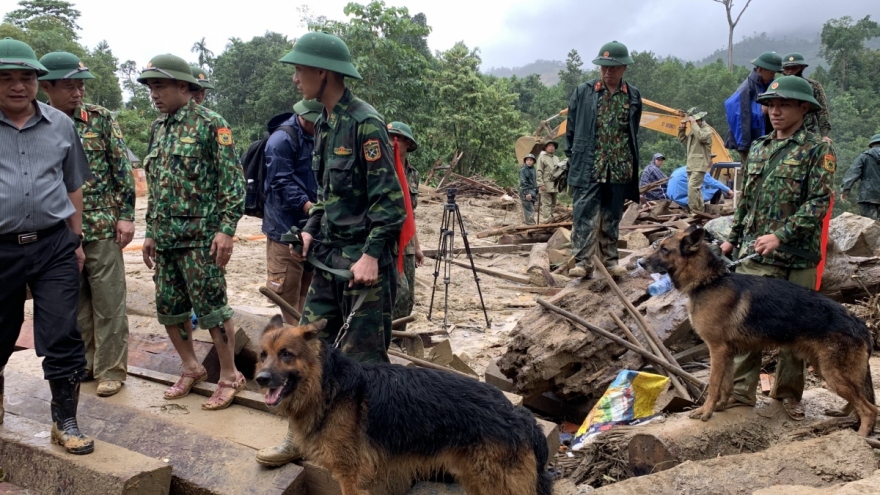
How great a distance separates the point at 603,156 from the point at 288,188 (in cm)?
320

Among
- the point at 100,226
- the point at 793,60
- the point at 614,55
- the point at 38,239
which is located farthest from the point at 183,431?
the point at 793,60

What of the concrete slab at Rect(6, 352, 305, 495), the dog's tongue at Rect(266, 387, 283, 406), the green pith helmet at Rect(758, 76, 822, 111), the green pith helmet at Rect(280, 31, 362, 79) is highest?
the green pith helmet at Rect(758, 76, 822, 111)

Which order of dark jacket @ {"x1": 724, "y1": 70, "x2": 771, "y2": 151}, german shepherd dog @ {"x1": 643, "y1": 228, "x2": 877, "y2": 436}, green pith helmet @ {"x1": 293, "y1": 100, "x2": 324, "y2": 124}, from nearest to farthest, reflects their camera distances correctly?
1. german shepherd dog @ {"x1": 643, "y1": 228, "x2": 877, "y2": 436}
2. green pith helmet @ {"x1": 293, "y1": 100, "x2": 324, "y2": 124}
3. dark jacket @ {"x1": 724, "y1": 70, "x2": 771, "y2": 151}

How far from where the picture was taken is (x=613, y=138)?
668cm

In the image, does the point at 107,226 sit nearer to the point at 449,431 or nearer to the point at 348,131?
the point at 348,131

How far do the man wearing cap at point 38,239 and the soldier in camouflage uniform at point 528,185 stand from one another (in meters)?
15.6

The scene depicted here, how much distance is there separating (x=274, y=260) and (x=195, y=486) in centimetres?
278

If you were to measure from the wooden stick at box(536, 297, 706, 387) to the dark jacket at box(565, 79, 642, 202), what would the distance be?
1654mm

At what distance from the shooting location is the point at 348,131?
3768 millimetres

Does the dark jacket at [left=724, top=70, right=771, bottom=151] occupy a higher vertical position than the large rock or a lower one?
higher

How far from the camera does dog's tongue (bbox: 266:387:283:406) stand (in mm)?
3162

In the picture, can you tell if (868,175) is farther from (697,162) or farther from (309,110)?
(309,110)

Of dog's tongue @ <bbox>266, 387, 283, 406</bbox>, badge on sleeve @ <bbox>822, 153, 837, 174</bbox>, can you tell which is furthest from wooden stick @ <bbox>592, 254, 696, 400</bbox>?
dog's tongue @ <bbox>266, 387, 283, 406</bbox>

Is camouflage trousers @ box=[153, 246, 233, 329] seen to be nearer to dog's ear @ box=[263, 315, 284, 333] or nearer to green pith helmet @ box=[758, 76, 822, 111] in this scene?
dog's ear @ box=[263, 315, 284, 333]
